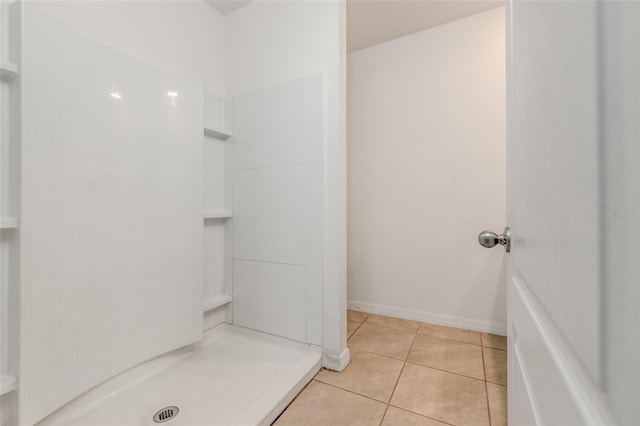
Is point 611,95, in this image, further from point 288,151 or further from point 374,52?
point 374,52

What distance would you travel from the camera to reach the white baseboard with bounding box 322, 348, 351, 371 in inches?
62.8

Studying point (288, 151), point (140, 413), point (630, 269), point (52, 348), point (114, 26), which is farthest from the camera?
point (288, 151)

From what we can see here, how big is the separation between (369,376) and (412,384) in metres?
0.23

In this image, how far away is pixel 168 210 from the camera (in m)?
1.54

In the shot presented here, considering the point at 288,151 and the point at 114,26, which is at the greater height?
the point at 114,26

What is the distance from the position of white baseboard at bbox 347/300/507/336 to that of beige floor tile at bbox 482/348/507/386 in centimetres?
29

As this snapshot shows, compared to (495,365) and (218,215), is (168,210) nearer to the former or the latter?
(218,215)

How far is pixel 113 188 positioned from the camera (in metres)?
1.30

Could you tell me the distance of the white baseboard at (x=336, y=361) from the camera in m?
1.60

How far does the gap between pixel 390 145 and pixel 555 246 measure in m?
2.25

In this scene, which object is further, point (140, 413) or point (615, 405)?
point (140, 413)

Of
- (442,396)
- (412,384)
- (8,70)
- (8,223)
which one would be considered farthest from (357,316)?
(8,70)

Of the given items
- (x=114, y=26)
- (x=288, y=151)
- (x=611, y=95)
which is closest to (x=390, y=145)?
(x=288, y=151)

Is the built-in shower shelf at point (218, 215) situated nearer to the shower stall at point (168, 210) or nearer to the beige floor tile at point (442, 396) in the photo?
the shower stall at point (168, 210)
